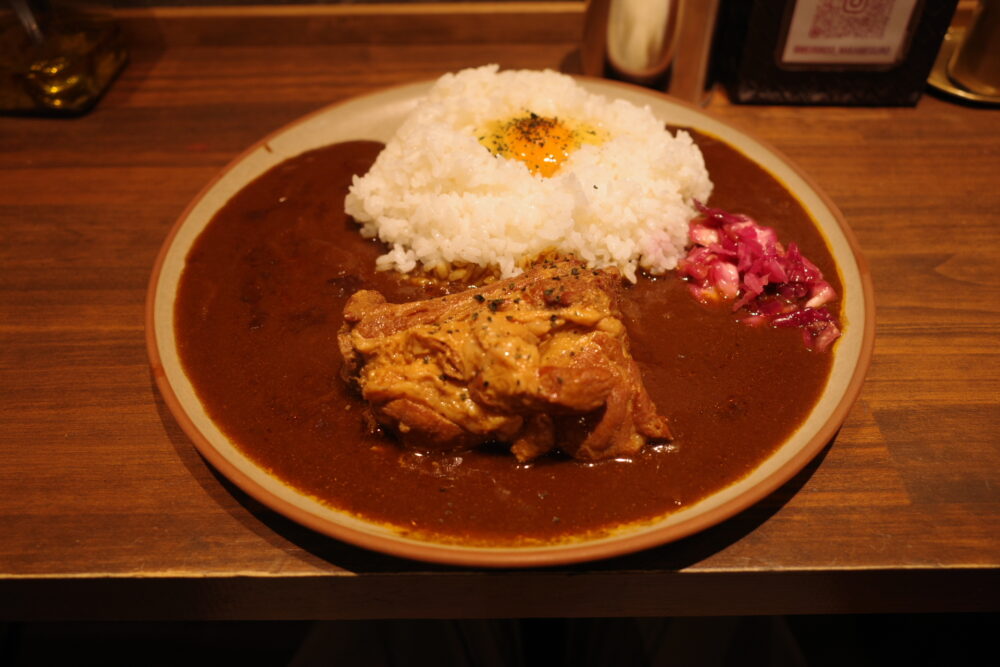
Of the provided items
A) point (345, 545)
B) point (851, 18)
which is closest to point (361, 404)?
point (345, 545)

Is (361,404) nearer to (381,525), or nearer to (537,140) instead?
(381,525)

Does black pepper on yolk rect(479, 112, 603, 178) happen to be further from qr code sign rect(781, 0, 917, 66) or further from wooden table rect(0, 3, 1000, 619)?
qr code sign rect(781, 0, 917, 66)

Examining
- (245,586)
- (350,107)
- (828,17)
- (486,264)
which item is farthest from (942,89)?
(245,586)

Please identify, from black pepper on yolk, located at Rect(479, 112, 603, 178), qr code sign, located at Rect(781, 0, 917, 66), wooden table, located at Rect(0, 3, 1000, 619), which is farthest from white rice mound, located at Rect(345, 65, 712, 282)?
qr code sign, located at Rect(781, 0, 917, 66)

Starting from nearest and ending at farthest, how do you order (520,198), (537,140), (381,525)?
(381,525), (520,198), (537,140)

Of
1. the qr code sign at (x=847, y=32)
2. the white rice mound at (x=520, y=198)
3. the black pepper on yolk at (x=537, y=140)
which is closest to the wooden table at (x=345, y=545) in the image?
the qr code sign at (x=847, y=32)
